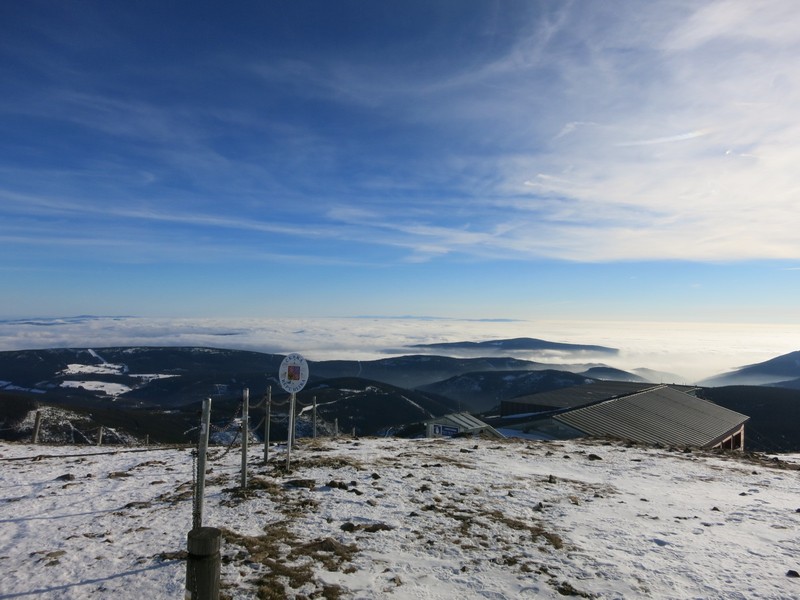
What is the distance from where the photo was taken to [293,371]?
13.7m

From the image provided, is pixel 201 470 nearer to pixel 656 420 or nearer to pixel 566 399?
pixel 656 420

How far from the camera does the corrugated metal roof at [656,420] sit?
32.5 m

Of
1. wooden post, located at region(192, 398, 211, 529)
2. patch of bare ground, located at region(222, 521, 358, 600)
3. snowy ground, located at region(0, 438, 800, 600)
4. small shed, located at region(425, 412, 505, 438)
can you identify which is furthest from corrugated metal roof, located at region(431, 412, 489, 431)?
wooden post, located at region(192, 398, 211, 529)

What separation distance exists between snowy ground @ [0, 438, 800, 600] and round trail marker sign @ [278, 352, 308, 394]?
2.32 m

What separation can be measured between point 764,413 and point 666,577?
122 meters

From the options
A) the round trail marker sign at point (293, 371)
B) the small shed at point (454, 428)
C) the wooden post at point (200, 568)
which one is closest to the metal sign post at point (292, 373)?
the round trail marker sign at point (293, 371)

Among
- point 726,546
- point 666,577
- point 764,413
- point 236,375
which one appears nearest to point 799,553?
point 726,546

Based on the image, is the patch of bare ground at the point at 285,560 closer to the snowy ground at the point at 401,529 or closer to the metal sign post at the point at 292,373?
the snowy ground at the point at 401,529

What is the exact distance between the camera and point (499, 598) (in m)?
6.66

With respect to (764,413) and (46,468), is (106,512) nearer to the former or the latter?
(46,468)

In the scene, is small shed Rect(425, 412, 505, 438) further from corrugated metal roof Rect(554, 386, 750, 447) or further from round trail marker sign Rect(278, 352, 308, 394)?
round trail marker sign Rect(278, 352, 308, 394)

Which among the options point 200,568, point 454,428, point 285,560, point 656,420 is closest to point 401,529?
point 285,560

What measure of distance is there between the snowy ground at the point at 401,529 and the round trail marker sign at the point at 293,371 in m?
2.32

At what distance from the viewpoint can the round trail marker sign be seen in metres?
13.5
